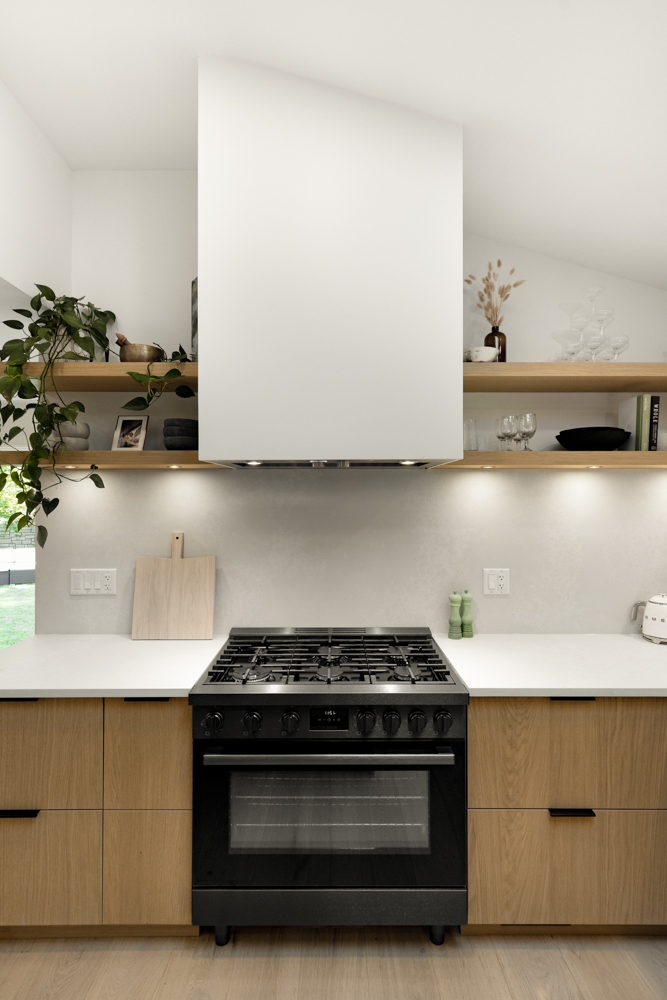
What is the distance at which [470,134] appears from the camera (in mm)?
1924

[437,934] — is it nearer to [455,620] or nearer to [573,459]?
[455,620]

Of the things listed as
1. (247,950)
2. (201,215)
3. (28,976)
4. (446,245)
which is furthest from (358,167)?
(28,976)

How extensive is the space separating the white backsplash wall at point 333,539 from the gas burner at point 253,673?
45cm

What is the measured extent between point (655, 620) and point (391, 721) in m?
Answer: 1.28

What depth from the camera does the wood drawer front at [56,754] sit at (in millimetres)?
1775

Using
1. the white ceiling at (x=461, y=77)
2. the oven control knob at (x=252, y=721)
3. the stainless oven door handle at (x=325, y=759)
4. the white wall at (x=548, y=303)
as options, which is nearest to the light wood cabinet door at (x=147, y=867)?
the stainless oven door handle at (x=325, y=759)

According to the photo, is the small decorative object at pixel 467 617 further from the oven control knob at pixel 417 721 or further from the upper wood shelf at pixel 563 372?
the upper wood shelf at pixel 563 372

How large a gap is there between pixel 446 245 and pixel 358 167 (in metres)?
0.40

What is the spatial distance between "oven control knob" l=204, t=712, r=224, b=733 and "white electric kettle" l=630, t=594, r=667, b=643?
1753 millimetres

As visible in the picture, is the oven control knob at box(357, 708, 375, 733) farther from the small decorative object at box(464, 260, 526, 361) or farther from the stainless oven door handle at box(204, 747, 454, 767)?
the small decorative object at box(464, 260, 526, 361)

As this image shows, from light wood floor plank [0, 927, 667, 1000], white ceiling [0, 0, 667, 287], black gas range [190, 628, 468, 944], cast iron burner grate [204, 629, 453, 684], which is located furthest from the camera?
cast iron burner grate [204, 629, 453, 684]

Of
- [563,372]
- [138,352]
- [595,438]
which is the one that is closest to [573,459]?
[595,438]

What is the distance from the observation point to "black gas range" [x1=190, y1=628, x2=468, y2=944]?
5.69 feet

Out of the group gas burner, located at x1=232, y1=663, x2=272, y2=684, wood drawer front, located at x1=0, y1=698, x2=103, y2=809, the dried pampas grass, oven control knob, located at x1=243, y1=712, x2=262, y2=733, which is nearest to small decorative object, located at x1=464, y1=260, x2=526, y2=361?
the dried pampas grass
